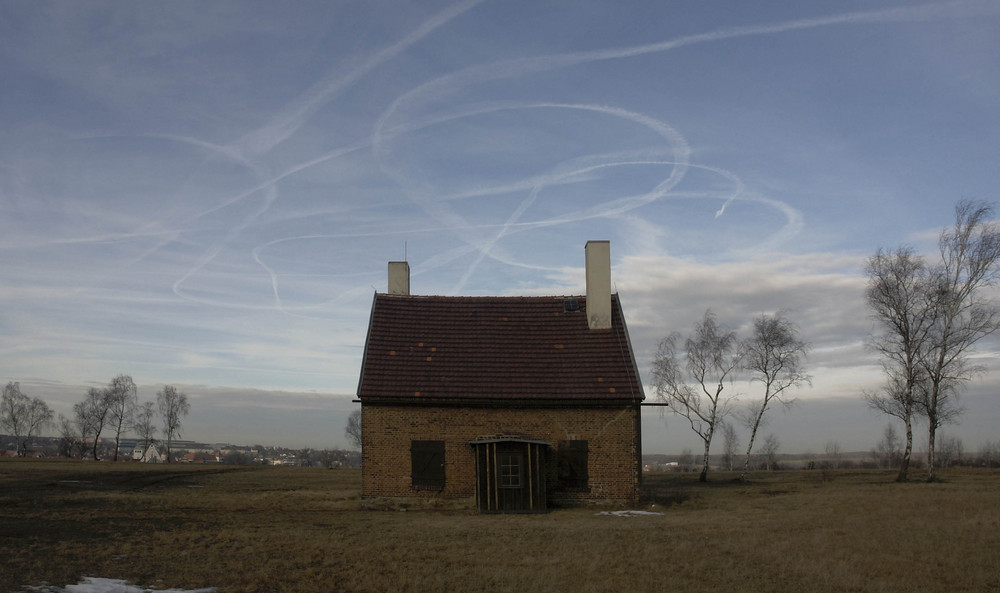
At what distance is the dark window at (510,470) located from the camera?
23.1 metres

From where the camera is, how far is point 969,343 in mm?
32406

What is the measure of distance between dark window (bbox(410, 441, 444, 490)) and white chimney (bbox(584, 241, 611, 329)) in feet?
26.0

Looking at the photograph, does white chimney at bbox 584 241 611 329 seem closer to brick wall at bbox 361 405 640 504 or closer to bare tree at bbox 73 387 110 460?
brick wall at bbox 361 405 640 504

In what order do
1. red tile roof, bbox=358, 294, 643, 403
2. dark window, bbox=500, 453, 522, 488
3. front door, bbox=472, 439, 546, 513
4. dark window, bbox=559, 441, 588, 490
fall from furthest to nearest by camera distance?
red tile roof, bbox=358, 294, 643, 403 < dark window, bbox=559, 441, 588, 490 < dark window, bbox=500, 453, 522, 488 < front door, bbox=472, 439, 546, 513

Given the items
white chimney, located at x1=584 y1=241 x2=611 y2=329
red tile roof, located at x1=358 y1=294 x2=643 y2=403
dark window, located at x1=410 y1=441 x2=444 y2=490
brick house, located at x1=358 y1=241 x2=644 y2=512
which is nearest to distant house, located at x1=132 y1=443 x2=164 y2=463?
red tile roof, located at x1=358 y1=294 x2=643 y2=403

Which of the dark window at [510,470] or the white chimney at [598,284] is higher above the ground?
the white chimney at [598,284]

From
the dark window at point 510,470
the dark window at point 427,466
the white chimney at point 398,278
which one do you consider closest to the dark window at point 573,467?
the dark window at point 510,470

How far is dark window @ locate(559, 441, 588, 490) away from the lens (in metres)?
24.3

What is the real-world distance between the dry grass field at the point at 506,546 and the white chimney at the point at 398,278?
919cm

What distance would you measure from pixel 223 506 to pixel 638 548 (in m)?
14.3

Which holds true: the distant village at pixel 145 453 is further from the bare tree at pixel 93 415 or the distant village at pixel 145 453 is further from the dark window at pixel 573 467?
the dark window at pixel 573 467

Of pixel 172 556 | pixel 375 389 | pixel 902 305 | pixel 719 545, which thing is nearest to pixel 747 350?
pixel 902 305

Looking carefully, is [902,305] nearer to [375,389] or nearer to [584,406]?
[584,406]

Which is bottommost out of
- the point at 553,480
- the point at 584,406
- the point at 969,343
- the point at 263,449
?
the point at 263,449
